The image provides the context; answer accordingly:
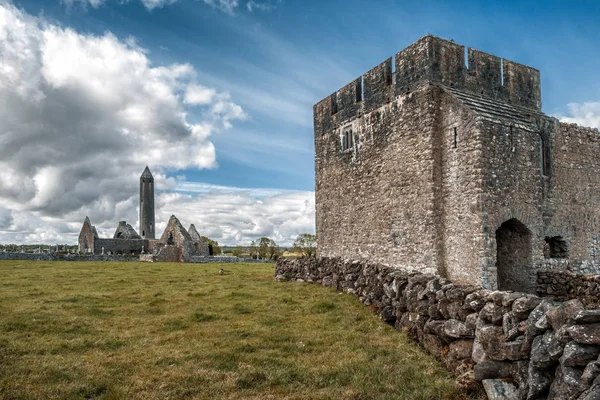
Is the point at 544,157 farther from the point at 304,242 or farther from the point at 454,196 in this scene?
the point at 304,242

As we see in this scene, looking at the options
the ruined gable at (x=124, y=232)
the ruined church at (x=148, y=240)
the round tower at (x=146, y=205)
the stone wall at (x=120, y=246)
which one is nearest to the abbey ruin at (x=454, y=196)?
the ruined church at (x=148, y=240)

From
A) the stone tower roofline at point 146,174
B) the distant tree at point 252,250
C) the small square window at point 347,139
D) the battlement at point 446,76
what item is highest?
the stone tower roofline at point 146,174

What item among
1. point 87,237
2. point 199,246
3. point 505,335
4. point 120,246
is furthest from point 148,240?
point 505,335

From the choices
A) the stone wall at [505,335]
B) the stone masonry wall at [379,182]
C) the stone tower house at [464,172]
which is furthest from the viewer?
the stone masonry wall at [379,182]

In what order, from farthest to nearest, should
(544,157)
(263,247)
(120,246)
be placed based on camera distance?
(263,247)
(120,246)
(544,157)

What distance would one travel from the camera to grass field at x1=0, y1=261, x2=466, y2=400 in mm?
6984

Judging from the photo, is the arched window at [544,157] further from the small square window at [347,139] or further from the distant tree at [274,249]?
the distant tree at [274,249]

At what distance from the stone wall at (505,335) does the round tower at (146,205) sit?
249 ft

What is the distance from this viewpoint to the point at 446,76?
16094 millimetres

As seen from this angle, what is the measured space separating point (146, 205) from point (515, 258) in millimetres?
74890

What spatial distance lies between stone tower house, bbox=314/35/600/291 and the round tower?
67.0 metres

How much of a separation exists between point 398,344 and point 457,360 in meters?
1.81

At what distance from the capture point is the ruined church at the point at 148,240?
5019cm

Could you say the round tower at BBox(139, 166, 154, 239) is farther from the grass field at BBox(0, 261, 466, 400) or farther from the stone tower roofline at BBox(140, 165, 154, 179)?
the grass field at BBox(0, 261, 466, 400)
